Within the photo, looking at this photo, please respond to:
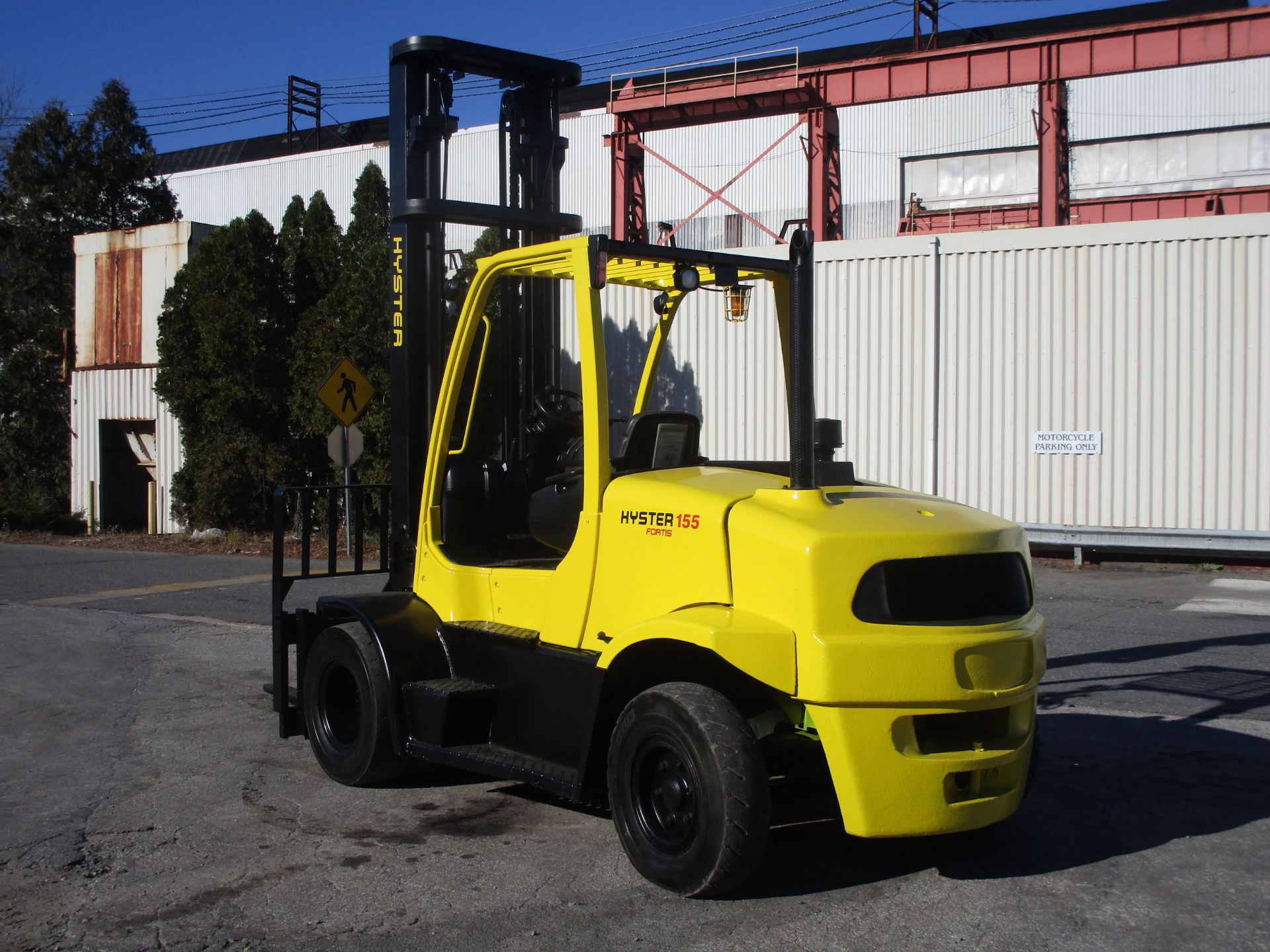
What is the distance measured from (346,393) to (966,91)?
20227mm

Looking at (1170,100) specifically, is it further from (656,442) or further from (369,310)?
(656,442)

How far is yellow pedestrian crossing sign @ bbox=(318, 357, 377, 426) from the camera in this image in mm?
15508

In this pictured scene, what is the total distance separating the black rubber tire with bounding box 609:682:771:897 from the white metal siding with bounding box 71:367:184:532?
24495 mm

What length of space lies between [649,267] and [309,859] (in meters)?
3.29

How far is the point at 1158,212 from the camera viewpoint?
106 feet

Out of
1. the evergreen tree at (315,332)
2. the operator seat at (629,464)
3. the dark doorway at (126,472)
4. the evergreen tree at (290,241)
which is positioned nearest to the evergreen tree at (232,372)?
the evergreen tree at (290,241)

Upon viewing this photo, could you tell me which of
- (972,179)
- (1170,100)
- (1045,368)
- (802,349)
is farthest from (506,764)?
(972,179)

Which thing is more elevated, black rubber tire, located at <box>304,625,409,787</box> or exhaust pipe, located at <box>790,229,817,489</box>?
exhaust pipe, located at <box>790,229,817,489</box>

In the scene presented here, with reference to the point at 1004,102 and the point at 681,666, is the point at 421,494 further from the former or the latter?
the point at 1004,102

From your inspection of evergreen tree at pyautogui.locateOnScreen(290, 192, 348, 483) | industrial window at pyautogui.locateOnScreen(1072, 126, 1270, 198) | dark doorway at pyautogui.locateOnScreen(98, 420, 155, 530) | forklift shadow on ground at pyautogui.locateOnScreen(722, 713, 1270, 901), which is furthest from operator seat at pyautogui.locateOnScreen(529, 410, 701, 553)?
industrial window at pyautogui.locateOnScreen(1072, 126, 1270, 198)

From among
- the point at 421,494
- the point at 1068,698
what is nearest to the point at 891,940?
the point at 421,494

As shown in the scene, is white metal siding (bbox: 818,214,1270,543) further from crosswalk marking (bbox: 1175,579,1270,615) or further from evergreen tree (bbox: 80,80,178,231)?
evergreen tree (bbox: 80,80,178,231)

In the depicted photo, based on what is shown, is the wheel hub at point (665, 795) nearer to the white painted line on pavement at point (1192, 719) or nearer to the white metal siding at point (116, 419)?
the white painted line on pavement at point (1192, 719)

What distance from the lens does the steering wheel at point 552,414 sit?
6422 millimetres
